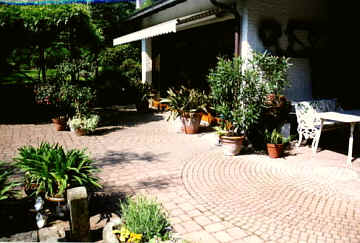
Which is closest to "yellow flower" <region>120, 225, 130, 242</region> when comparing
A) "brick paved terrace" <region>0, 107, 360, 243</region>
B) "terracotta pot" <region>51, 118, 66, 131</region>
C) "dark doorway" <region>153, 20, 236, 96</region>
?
"brick paved terrace" <region>0, 107, 360, 243</region>

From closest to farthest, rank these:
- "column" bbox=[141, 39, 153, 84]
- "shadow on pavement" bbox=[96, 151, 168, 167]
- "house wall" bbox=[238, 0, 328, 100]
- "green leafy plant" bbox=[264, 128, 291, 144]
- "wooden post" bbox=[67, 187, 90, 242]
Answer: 1. "wooden post" bbox=[67, 187, 90, 242]
2. "shadow on pavement" bbox=[96, 151, 168, 167]
3. "green leafy plant" bbox=[264, 128, 291, 144]
4. "house wall" bbox=[238, 0, 328, 100]
5. "column" bbox=[141, 39, 153, 84]

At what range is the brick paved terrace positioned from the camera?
3996 mm

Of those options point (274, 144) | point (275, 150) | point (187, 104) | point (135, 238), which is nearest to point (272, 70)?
point (274, 144)

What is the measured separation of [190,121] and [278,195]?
4460 mm

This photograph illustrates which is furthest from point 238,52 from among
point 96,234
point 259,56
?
point 96,234

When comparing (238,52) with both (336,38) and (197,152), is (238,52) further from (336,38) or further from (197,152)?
(336,38)

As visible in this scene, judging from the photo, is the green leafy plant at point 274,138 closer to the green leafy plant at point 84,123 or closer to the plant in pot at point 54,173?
the plant in pot at point 54,173

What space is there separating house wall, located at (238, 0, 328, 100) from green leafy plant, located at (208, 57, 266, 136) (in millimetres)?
1122

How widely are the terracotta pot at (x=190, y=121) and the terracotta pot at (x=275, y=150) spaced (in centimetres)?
270

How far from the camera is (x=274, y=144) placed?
697 cm

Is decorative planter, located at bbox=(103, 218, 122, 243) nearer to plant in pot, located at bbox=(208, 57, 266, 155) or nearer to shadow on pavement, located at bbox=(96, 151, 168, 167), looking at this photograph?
shadow on pavement, located at bbox=(96, 151, 168, 167)

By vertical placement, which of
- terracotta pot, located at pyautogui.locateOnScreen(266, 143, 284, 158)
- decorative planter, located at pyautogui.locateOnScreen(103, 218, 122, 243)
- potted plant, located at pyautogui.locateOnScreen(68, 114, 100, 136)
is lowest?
decorative planter, located at pyautogui.locateOnScreen(103, 218, 122, 243)

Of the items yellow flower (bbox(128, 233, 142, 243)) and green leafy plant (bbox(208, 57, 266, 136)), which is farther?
green leafy plant (bbox(208, 57, 266, 136))

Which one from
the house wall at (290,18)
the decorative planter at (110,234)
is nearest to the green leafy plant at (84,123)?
the house wall at (290,18)
